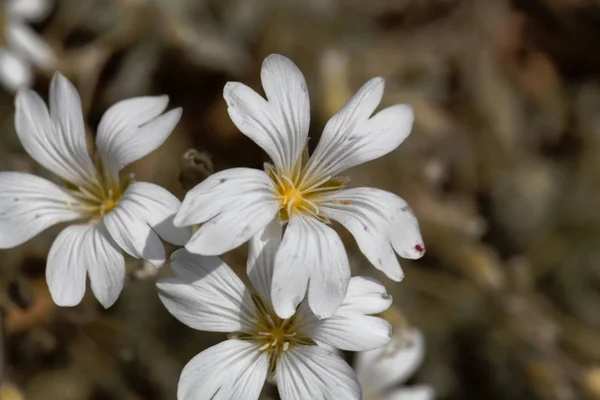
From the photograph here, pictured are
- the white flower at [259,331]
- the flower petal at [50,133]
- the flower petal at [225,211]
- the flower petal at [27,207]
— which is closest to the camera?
the flower petal at [225,211]

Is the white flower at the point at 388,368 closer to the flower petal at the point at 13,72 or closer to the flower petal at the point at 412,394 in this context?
the flower petal at the point at 412,394

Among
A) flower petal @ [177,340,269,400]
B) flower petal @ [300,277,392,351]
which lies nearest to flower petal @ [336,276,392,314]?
flower petal @ [300,277,392,351]

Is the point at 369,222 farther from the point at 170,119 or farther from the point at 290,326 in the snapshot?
the point at 170,119

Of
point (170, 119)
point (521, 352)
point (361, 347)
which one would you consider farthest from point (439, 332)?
point (170, 119)

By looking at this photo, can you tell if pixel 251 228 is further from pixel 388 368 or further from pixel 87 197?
pixel 388 368

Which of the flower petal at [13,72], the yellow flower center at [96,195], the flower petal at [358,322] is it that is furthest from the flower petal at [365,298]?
the flower petal at [13,72]

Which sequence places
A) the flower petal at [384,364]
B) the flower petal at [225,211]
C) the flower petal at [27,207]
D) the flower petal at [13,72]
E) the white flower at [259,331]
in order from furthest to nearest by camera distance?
the flower petal at [13,72] → the flower petal at [384,364] → the flower petal at [27,207] → the white flower at [259,331] → the flower petal at [225,211]
